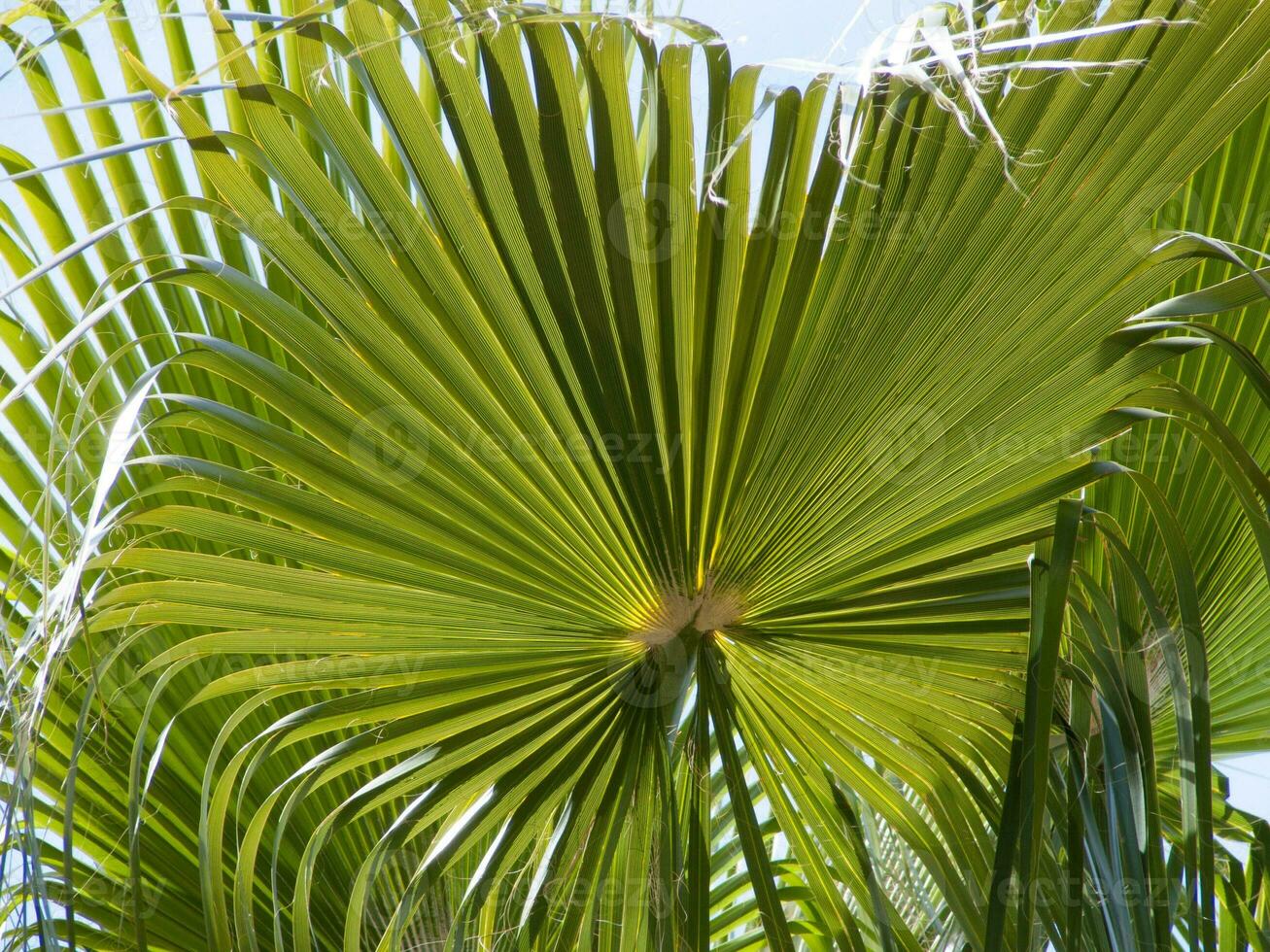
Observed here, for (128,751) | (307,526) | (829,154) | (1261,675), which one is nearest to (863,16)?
(829,154)

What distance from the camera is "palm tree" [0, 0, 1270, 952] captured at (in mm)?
1058

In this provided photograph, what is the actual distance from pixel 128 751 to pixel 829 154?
53.7 inches

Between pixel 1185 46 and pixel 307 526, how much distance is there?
1071mm

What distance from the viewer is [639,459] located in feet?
4.11

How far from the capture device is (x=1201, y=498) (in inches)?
59.4

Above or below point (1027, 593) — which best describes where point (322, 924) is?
below

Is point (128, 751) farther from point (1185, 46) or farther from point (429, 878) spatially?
point (1185, 46)

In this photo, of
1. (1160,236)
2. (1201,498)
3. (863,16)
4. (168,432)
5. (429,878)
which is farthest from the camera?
(168,432)

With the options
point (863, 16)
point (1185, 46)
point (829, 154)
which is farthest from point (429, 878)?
point (1185, 46)

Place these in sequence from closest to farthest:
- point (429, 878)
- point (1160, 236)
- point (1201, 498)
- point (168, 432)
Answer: point (1160, 236), point (429, 878), point (1201, 498), point (168, 432)

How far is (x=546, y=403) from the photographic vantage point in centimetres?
123

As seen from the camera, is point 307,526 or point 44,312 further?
point 44,312

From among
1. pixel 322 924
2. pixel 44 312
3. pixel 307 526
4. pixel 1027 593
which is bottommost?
pixel 322 924

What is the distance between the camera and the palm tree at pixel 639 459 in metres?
1.06
